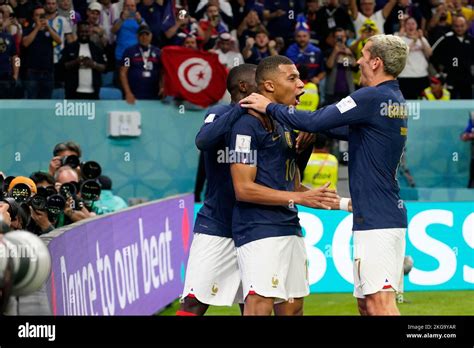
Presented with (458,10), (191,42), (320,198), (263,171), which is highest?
(458,10)

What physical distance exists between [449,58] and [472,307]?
557cm

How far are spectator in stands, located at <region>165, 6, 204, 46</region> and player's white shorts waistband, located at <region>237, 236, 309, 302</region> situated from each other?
9399mm

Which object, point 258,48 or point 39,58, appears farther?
point 258,48

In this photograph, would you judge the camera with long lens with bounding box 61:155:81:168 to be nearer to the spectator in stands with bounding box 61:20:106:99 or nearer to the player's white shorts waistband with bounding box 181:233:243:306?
the spectator in stands with bounding box 61:20:106:99

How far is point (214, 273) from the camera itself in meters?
7.41

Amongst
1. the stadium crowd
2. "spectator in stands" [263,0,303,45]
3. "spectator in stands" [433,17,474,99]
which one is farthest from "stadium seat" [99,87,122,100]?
"spectator in stands" [433,17,474,99]

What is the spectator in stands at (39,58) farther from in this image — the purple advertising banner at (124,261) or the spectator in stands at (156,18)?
the purple advertising banner at (124,261)

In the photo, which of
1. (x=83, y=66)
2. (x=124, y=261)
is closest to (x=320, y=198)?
(x=124, y=261)

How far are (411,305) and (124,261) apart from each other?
339cm

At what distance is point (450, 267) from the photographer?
13.2m

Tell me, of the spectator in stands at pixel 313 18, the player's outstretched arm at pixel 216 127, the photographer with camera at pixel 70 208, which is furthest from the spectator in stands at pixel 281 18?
the player's outstretched arm at pixel 216 127

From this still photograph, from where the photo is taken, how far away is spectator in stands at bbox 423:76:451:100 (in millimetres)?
16469

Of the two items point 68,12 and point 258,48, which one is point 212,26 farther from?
point 68,12

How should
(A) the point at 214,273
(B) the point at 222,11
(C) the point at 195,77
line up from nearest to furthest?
(A) the point at 214,273 < (C) the point at 195,77 < (B) the point at 222,11
